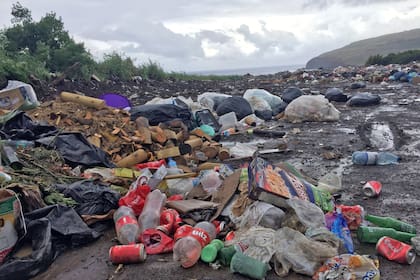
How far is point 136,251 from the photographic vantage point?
106 inches

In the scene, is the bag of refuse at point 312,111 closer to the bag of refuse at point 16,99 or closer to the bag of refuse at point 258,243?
the bag of refuse at point 16,99

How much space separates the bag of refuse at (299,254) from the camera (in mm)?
2434

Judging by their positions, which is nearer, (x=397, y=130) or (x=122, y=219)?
(x=122, y=219)

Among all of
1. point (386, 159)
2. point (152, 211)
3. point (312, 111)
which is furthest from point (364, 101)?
point (152, 211)

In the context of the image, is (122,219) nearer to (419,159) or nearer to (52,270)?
(52,270)

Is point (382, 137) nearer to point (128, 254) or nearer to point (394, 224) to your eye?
point (394, 224)

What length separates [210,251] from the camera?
2.66m

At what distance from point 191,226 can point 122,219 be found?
1.69 feet

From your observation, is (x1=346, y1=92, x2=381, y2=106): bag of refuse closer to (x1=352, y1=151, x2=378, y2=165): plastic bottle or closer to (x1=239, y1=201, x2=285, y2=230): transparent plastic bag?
(x1=352, y1=151, x2=378, y2=165): plastic bottle

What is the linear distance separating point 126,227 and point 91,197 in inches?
20.7

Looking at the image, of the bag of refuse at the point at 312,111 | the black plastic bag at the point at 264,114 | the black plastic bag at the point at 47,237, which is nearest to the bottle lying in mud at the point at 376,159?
the bag of refuse at the point at 312,111

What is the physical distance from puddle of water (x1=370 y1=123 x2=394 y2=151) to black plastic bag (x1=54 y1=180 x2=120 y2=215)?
369cm

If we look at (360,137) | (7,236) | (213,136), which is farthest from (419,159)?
(7,236)

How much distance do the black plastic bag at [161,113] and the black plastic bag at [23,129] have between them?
1.50m
